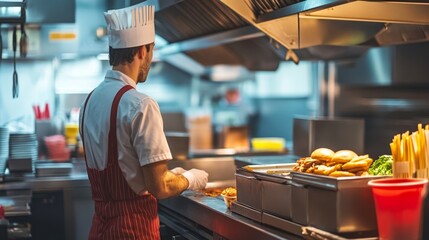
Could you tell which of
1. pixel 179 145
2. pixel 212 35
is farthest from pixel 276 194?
pixel 179 145

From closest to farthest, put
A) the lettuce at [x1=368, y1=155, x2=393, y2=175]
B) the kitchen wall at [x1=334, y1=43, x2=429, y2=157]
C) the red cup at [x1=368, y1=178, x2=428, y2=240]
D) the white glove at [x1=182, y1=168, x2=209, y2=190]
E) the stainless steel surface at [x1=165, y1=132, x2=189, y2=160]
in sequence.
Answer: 1. the red cup at [x1=368, y1=178, x2=428, y2=240]
2. the lettuce at [x1=368, y1=155, x2=393, y2=175]
3. the white glove at [x1=182, y1=168, x2=209, y2=190]
4. the stainless steel surface at [x1=165, y1=132, x2=189, y2=160]
5. the kitchen wall at [x1=334, y1=43, x2=429, y2=157]

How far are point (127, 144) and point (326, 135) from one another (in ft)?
5.38

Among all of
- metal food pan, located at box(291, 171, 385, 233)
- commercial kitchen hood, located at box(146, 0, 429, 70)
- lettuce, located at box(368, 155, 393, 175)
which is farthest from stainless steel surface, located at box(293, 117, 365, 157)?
metal food pan, located at box(291, 171, 385, 233)

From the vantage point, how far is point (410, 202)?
89.9 inches

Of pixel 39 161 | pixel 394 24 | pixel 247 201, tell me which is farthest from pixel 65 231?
pixel 394 24

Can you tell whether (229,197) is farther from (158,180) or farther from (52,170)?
(52,170)

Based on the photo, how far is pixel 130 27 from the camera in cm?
330

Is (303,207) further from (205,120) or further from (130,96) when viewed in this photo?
(205,120)

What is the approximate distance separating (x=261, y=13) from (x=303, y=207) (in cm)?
136

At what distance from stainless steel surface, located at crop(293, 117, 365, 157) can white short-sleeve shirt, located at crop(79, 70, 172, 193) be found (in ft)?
4.83

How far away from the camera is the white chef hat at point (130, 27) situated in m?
3.30

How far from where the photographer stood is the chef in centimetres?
308

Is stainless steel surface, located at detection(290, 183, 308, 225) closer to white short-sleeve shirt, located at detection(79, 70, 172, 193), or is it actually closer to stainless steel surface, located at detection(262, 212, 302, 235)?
stainless steel surface, located at detection(262, 212, 302, 235)

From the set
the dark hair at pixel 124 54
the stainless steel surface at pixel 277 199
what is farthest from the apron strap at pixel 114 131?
the stainless steel surface at pixel 277 199
